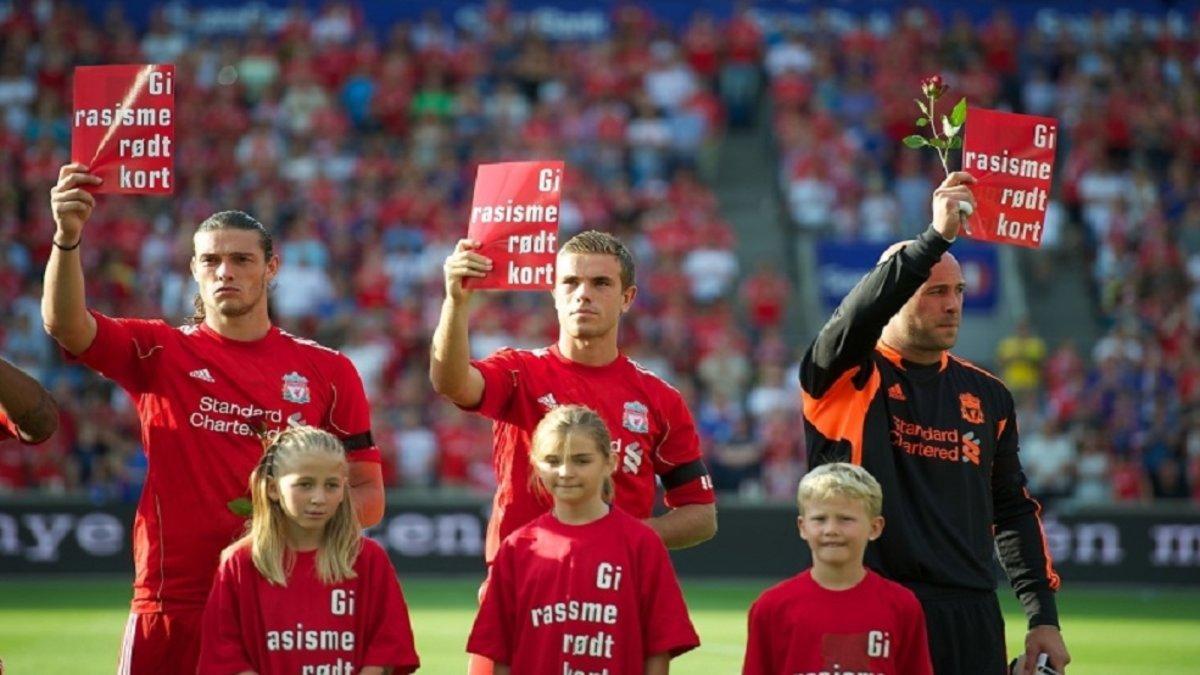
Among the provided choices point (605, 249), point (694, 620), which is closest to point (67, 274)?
point (605, 249)

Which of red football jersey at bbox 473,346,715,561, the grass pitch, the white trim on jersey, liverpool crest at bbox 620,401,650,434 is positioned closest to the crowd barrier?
the grass pitch

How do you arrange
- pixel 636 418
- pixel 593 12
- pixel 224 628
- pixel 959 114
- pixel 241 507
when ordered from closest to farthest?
pixel 224 628
pixel 241 507
pixel 959 114
pixel 636 418
pixel 593 12

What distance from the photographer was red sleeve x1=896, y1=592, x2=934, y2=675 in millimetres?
5855

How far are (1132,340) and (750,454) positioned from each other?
17.2ft

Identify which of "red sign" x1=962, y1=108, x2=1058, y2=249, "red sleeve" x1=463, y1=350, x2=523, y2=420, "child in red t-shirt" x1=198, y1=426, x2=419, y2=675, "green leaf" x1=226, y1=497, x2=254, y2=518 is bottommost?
"child in red t-shirt" x1=198, y1=426, x2=419, y2=675

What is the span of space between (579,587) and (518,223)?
135cm

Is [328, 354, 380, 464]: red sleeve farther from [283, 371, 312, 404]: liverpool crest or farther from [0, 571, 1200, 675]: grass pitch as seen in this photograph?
[0, 571, 1200, 675]: grass pitch

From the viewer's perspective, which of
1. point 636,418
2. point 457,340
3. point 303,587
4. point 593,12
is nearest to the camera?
point 303,587

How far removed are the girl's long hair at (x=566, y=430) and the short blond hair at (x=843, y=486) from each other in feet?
2.25

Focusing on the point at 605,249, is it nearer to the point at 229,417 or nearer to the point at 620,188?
the point at 229,417

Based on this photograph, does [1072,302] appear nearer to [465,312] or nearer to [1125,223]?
[1125,223]

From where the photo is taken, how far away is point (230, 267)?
6.28 meters

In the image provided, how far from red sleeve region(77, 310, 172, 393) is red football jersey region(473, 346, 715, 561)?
1.14m

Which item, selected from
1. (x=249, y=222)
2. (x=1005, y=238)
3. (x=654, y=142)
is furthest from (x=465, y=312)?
(x=654, y=142)
